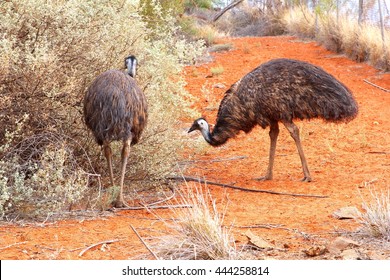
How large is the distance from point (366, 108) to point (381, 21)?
3696 millimetres

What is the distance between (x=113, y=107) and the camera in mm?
6625

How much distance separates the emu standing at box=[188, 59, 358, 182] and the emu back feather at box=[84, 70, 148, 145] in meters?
1.61

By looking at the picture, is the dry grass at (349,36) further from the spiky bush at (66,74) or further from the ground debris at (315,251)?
the ground debris at (315,251)

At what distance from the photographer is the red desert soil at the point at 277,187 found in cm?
549

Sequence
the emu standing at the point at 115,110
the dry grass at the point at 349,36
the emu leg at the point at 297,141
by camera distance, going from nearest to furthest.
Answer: the emu standing at the point at 115,110 < the emu leg at the point at 297,141 < the dry grass at the point at 349,36

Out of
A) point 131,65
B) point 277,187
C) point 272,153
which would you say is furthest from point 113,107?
point 272,153

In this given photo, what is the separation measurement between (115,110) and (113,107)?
0.11ft

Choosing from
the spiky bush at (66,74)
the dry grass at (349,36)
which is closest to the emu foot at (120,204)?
the spiky bush at (66,74)

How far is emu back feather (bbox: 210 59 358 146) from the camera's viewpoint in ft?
25.7

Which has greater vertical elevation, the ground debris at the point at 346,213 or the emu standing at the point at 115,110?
the emu standing at the point at 115,110

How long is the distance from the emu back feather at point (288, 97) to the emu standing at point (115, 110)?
5.16 ft

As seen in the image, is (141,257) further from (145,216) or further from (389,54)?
(389,54)

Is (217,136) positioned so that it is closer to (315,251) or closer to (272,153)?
(272,153)

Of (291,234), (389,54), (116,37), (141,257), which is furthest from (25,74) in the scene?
(389,54)
